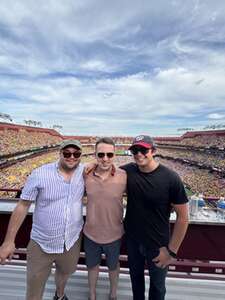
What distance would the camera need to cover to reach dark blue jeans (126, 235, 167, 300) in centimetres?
124

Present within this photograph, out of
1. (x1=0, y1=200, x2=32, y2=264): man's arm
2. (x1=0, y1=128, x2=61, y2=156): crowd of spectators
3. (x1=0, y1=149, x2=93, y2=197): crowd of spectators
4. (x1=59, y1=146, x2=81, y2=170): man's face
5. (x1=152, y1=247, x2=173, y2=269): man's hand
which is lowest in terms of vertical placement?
(x1=0, y1=149, x2=93, y2=197): crowd of spectators

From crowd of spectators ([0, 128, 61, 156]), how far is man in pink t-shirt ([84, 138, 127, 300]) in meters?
12.6

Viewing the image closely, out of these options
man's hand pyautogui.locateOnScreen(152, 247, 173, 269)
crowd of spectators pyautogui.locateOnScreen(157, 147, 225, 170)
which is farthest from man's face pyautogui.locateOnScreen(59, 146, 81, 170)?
crowd of spectators pyautogui.locateOnScreen(157, 147, 225, 170)

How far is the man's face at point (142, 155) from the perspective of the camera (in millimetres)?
1140

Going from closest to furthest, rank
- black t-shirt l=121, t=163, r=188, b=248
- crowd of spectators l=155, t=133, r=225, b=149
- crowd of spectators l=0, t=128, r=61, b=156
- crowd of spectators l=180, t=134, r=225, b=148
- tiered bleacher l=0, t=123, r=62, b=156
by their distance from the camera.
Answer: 1. black t-shirt l=121, t=163, r=188, b=248
2. tiered bleacher l=0, t=123, r=62, b=156
3. crowd of spectators l=0, t=128, r=61, b=156
4. crowd of spectators l=155, t=133, r=225, b=149
5. crowd of spectators l=180, t=134, r=225, b=148

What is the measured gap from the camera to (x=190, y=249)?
6.07 ft

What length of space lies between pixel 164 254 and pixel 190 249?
0.83 metres

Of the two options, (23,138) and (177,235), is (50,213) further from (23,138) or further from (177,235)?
(23,138)

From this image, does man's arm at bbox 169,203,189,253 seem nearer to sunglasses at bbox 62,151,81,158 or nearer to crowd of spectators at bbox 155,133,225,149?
sunglasses at bbox 62,151,81,158

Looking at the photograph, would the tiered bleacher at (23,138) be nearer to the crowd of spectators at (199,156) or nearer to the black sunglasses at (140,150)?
the crowd of spectators at (199,156)

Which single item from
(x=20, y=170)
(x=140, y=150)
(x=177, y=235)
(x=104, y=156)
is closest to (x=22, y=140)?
(x=20, y=170)

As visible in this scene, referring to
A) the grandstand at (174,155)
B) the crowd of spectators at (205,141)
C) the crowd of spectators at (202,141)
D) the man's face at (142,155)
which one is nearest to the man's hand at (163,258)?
the man's face at (142,155)

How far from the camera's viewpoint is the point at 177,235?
3.74 feet

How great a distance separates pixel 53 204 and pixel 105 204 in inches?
11.0
